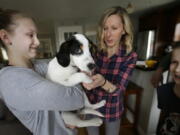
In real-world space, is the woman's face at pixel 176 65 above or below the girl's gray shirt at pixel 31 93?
above

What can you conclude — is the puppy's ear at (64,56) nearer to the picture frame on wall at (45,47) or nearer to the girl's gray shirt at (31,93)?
the girl's gray shirt at (31,93)

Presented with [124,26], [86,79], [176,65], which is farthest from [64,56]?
[176,65]

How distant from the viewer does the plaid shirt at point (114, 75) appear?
0.80m

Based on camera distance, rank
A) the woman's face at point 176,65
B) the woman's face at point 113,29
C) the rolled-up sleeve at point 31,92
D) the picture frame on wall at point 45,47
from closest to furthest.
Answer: the rolled-up sleeve at point 31,92 < the woman's face at point 176,65 < the woman's face at point 113,29 < the picture frame on wall at point 45,47

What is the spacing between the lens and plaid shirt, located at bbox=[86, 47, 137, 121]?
80 centimetres

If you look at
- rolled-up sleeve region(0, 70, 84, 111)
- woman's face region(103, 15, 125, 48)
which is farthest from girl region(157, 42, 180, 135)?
rolled-up sleeve region(0, 70, 84, 111)

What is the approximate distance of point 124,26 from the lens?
81cm

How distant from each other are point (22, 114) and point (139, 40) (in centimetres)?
358

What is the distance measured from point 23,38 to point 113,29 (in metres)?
0.56

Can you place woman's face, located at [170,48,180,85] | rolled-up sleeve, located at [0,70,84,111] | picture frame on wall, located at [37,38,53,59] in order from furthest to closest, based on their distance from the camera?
picture frame on wall, located at [37,38,53,59] → woman's face, located at [170,48,180,85] → rolled-up sleeve, located at [0,70,84,111]

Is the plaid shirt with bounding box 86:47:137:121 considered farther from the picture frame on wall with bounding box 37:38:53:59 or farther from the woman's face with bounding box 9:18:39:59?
the picture frame on wall with bounding box 37:38:53:59

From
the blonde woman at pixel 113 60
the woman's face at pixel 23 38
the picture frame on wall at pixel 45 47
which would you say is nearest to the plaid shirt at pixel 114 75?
the blonde woman at pixel 113 60

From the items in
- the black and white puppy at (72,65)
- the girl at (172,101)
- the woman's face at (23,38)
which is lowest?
the girl at (172,101)

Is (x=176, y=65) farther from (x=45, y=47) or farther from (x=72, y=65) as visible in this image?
(x=45, y=47)
